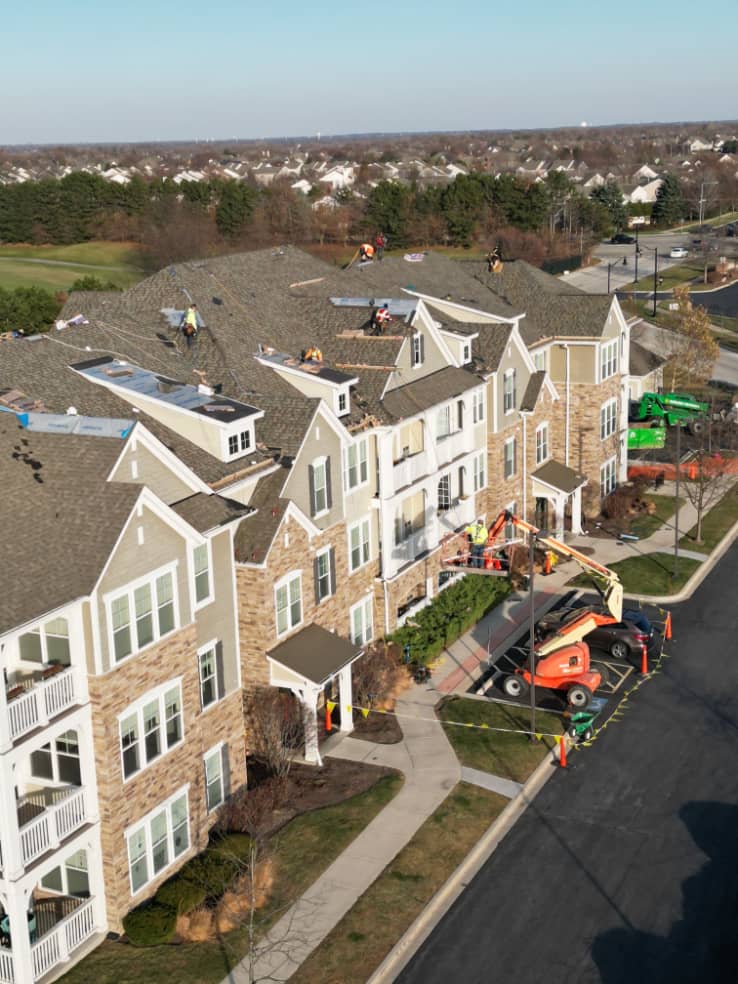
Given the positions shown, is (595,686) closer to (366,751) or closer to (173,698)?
(366,751)

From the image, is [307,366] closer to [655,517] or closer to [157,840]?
[157,840]

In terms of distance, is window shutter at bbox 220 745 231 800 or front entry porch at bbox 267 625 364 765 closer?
window shutter at bbox 220 745 231 800

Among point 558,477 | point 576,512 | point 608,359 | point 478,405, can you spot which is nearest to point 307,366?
point 478,405

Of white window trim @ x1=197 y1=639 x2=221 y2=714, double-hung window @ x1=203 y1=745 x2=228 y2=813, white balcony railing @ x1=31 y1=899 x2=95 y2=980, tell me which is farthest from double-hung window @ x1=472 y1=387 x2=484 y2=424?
white balcony railing @ x1=31 y1=899 x2=95 y2=980

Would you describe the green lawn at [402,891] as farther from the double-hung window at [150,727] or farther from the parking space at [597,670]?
the parking space at [597,670]

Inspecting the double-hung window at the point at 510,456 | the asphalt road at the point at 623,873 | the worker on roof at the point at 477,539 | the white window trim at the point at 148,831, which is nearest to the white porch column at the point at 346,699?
the asphalt road at the point at 623,873

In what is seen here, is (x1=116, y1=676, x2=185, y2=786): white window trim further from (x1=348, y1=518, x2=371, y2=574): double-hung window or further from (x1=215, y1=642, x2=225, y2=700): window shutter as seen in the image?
(x1=348, y1=518, x2=371, y2=574): double-hung window
